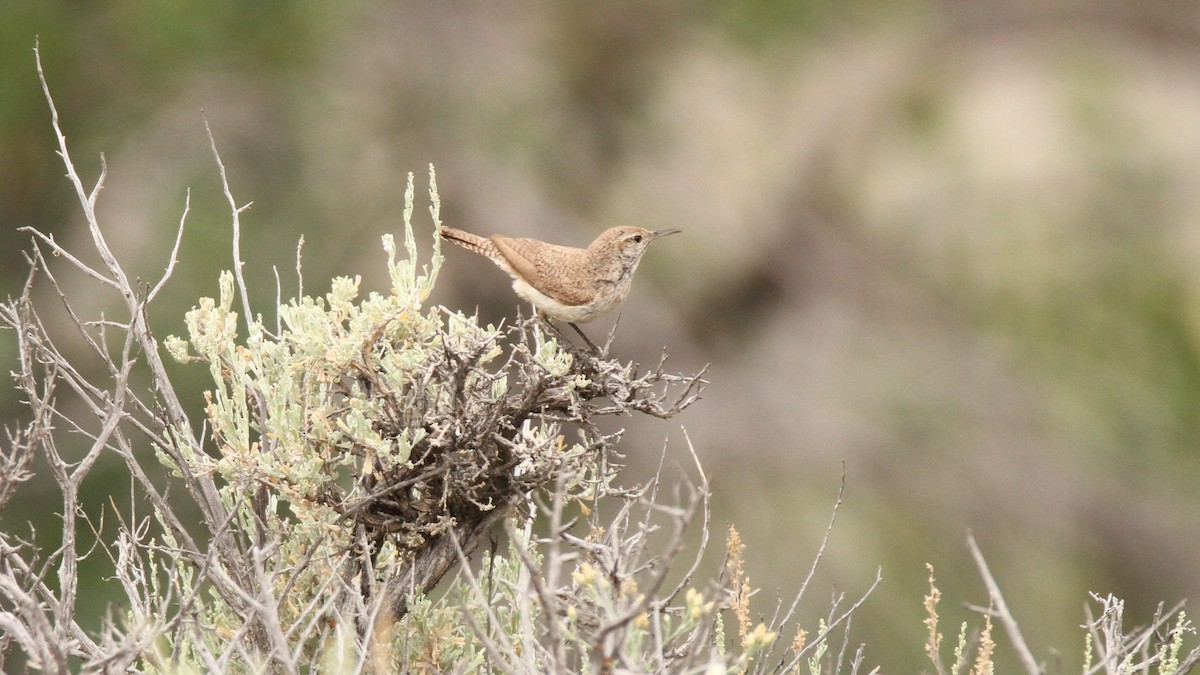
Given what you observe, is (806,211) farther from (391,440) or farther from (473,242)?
(391,440)

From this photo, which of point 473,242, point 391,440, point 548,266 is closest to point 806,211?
point 473,242

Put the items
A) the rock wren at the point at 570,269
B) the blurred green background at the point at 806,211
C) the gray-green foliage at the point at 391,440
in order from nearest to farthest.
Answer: the gray-green foliage at the point at 391,440
the rock wren at the point at 570,269
the blurred green background at the point at 806,211

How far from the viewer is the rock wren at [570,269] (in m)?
4.03

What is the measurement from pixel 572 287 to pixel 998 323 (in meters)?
8.62

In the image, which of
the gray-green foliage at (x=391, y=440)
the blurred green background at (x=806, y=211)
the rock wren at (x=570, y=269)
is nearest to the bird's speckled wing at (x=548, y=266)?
the rock wren at (x=570, y=269)

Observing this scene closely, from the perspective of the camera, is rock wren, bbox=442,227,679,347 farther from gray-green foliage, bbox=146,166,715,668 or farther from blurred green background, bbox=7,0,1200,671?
blurred green background, bbox=7,0,1200,671

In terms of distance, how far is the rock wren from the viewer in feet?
13.2

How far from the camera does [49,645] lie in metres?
2.35

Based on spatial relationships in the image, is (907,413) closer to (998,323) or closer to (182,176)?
(998,323)

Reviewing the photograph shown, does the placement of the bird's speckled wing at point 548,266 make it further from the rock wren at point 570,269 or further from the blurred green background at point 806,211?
the blurred green background at point 806,211

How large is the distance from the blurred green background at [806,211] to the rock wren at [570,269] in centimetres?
581

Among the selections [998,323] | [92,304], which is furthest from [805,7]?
[92,304]

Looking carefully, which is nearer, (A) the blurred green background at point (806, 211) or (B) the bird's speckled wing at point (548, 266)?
(B) the bird's speckled wing at point (548, 266)

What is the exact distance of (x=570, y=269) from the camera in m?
4.11
